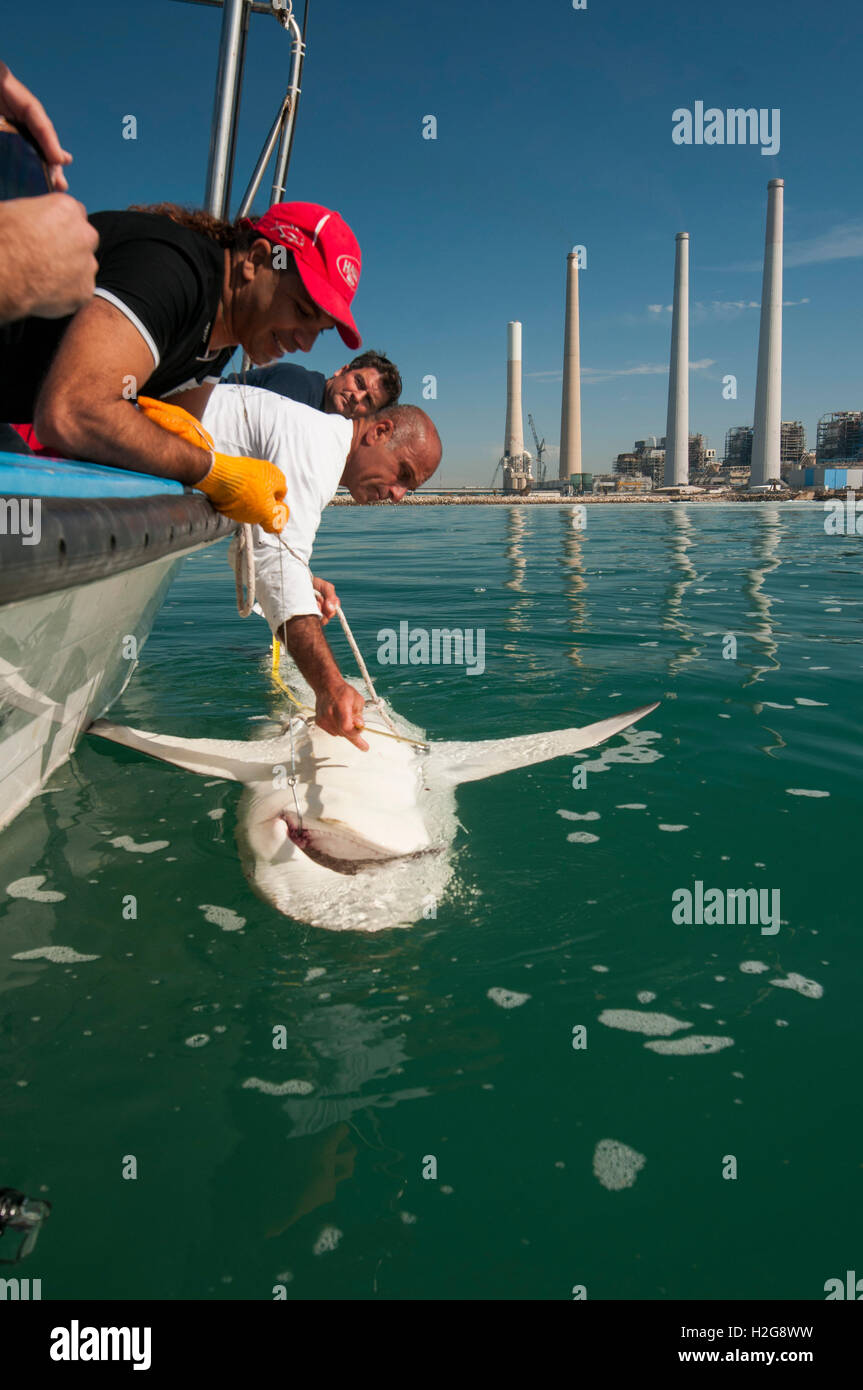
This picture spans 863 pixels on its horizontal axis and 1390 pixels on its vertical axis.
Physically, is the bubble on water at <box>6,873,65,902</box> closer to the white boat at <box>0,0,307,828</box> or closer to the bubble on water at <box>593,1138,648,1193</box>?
the white boat at <box>0,0,307,828</box>

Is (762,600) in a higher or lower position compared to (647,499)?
lower

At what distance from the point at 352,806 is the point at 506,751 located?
143cm

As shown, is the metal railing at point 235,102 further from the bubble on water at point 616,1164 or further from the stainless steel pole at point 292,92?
the bubble on water at point 616,1164

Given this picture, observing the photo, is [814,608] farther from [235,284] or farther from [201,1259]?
[201,1259]

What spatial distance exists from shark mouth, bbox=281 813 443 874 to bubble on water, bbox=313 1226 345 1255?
3.95ft

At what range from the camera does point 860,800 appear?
159 inches

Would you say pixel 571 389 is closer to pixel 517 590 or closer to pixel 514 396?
pixel 514 396

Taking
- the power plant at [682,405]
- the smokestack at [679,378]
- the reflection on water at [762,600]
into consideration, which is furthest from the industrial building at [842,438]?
the reflection on water at [762,600]

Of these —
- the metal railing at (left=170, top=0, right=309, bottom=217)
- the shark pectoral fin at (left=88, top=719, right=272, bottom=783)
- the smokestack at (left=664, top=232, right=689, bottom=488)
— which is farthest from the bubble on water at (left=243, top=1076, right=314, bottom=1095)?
the smokestack at (left=664, top=232, right=689, bottom=488)

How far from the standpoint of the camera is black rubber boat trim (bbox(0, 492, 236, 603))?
1864 millimetres

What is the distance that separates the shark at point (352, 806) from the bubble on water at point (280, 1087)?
546 millimetres

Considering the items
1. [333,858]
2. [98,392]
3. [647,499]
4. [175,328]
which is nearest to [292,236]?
[175,328]

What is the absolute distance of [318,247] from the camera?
3.06 m
